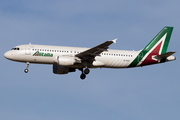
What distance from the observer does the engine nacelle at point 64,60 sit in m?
44.1

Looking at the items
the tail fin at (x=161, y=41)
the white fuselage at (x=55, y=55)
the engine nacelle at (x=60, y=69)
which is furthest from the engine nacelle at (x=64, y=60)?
the tail fin at (x=161, y=41)

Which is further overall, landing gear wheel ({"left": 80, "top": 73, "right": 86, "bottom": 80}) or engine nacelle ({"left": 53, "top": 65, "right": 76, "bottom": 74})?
engine nacelle ({"left": 53, "top": 65, "right": 76, "bottom": 74})

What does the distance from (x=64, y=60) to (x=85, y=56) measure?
9.30 feet

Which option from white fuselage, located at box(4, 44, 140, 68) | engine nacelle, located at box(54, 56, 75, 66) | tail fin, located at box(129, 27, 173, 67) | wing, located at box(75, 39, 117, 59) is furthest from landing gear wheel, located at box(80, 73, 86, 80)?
tail fin, located at box(129, 27, 173, 67)

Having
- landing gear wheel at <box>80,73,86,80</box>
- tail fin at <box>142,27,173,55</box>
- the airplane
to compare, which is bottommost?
landing gear wheel at <box>80,73,86,80</box>

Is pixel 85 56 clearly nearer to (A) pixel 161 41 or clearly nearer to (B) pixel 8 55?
(B) pixel 8 55

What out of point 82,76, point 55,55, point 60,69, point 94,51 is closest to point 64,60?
point 55,55

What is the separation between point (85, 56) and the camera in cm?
4497

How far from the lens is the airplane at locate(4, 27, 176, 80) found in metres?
44.6

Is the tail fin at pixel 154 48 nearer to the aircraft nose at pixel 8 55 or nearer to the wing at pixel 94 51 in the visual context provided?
the wing at pixel 94 51

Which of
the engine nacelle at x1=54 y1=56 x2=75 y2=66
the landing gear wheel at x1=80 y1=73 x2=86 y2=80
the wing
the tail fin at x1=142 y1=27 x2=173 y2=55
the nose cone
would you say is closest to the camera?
the wing

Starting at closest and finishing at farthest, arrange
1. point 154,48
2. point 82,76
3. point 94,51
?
point 94,51 → point 82,76 → point 154,48

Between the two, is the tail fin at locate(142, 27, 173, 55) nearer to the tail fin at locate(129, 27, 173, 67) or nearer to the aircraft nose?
the tail fin at locate(129, 27, 173, 67)

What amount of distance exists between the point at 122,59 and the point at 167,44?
777cm
